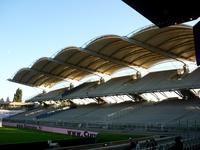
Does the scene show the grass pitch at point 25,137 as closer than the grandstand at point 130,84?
Yes

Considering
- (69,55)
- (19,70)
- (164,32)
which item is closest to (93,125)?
(164,32)

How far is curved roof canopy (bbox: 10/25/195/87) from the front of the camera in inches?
1576

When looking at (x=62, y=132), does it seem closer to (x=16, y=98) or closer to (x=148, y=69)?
(x=148, y=69)

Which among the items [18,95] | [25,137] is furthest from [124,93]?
[18,95]

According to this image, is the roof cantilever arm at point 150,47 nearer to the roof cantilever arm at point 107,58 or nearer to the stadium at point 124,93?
the stadium at point 124,93

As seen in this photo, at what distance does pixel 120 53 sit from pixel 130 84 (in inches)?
244

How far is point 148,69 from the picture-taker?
55.6 meters

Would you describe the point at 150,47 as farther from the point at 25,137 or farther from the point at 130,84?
the point at 25,137

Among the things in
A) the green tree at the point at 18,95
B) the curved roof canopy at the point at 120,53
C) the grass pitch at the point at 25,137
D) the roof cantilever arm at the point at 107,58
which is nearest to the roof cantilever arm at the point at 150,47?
the curved roof canopy at the point at 120,53

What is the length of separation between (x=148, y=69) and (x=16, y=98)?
66.9m

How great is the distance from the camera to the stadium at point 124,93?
3369 centimetres

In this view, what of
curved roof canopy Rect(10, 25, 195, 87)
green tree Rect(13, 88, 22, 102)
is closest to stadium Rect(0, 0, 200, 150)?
curved roof canopy Rect(10, 25, 195, 87)

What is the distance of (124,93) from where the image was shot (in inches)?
2002

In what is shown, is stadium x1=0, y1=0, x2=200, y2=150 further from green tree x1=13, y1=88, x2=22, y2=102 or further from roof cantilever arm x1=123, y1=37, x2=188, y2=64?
green tree x1=13, y1=88, x2=22, y2=102
